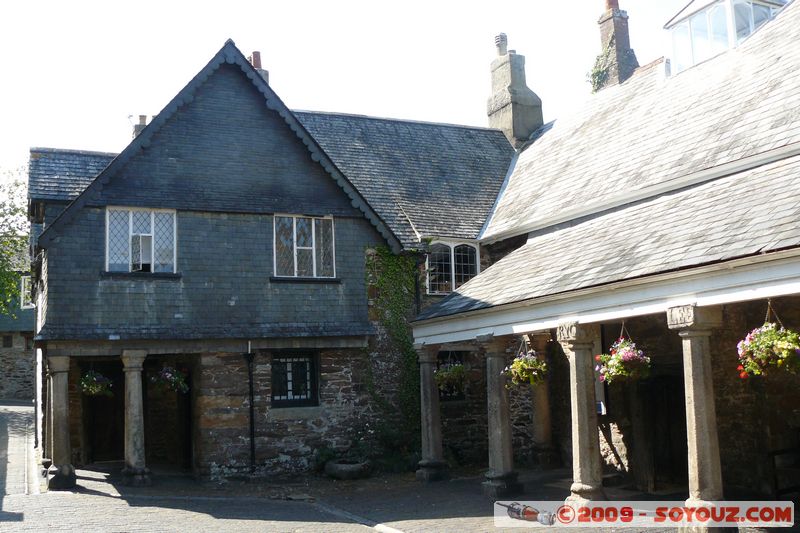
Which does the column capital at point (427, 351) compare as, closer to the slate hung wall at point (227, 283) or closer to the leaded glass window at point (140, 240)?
the slate hung wall at point (227, 283)

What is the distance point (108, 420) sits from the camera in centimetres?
2292

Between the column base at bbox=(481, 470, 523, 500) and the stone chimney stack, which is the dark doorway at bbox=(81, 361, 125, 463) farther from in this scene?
the column base at bbox=(481, 470, 523, 500)

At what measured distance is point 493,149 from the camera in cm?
2583

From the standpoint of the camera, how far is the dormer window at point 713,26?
18547 mm

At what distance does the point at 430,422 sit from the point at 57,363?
7.66 meters

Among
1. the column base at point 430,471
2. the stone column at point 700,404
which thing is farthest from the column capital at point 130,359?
the stone column at point 700,404

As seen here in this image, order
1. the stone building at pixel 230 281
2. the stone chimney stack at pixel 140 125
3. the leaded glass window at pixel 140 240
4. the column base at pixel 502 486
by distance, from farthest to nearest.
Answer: the stone chimney stack at pixel 140 125
the leaded glass window at pixel 140 240
the stone building at pixel 230 281
the column base at pixel 502 486

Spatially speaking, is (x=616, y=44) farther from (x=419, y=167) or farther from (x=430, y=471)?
(x=430, y=471)

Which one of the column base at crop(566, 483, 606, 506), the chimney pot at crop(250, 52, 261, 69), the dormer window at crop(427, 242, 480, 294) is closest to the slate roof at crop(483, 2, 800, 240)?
the dormer window at crop(427, 242, 480, 294)

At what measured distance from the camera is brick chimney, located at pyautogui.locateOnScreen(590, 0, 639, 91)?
2708 centimetres

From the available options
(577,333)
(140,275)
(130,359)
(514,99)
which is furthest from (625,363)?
(514,99)

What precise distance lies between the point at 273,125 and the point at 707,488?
43.2ft

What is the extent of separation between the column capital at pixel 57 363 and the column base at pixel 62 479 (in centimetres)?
188

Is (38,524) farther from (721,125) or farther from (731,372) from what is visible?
(721,125)
